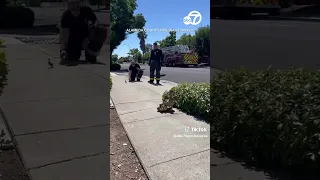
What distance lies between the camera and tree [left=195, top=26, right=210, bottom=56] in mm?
2969

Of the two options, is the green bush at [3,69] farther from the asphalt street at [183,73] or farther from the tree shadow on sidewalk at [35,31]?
the asphalt street at [183,73]

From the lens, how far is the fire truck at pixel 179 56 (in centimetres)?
310

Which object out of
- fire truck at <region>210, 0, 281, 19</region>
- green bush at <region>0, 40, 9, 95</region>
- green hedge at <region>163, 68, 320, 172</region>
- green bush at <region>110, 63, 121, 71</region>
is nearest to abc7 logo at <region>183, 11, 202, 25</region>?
fire truck at <region>210, 0, 281, 19</region>

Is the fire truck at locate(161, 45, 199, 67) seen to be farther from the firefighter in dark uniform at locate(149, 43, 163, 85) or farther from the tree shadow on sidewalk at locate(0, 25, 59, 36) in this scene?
the tree shadow on sidewalk at locate(0, 25, 59, 36)

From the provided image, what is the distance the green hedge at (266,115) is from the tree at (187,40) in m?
0.78

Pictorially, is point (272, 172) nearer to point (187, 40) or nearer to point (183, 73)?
point (183, 73)

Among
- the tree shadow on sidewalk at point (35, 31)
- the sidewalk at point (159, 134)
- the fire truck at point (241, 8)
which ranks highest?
the fire truck at point (241, 8)

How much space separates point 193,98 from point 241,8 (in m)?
1.22

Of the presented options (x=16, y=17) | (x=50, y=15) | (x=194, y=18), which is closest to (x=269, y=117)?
(x=194, y=18)

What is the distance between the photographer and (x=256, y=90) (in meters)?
3.44

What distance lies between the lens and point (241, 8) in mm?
3803

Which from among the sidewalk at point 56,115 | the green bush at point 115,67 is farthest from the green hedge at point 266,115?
the sidewalk at point 56,115

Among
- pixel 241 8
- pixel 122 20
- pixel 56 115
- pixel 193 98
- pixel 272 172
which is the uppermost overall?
pixel 241 8

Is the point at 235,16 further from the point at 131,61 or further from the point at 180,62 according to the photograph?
the point at 131,61
